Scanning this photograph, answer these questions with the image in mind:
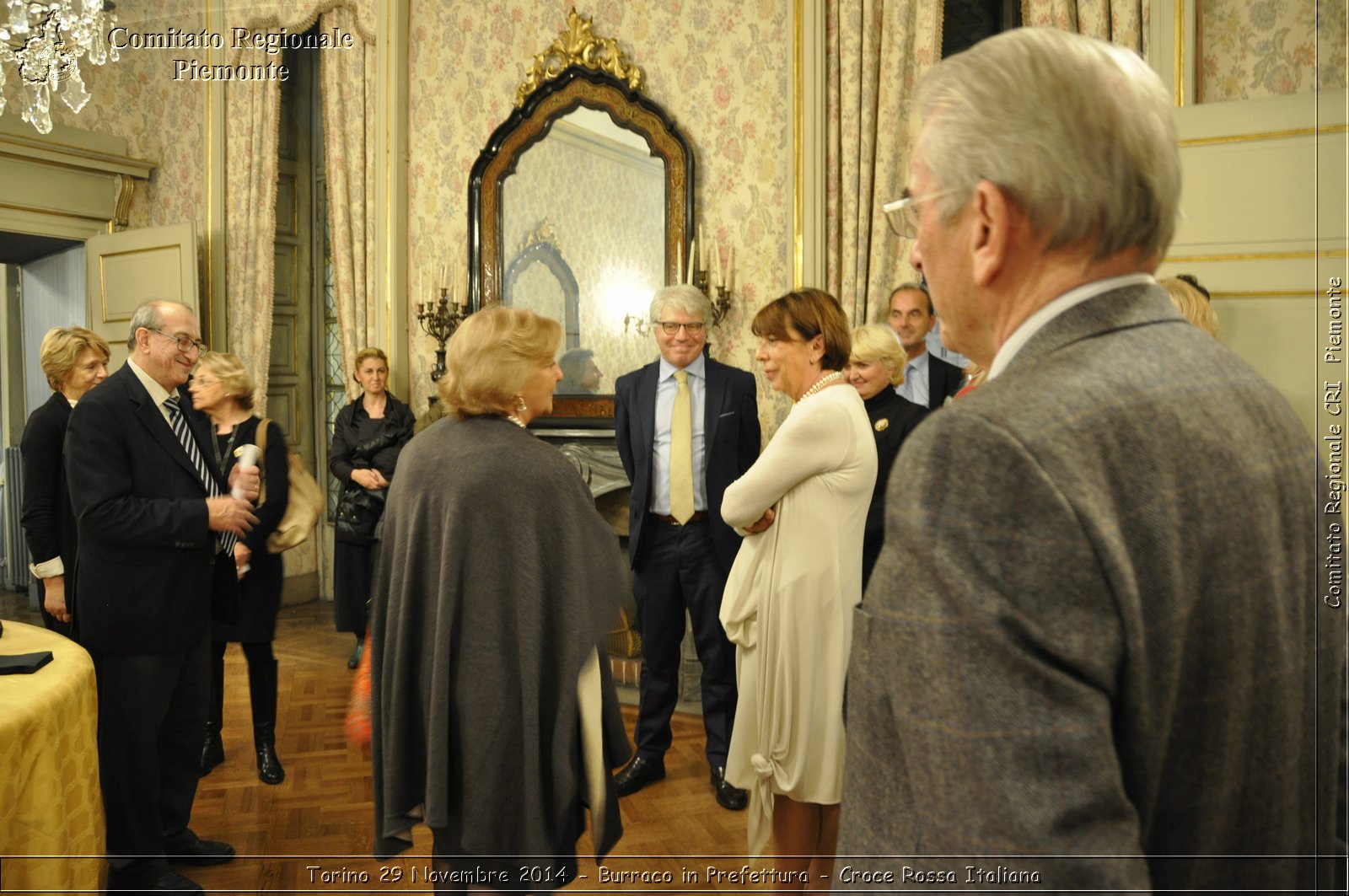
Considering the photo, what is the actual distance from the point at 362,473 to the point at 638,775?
8.39 ft

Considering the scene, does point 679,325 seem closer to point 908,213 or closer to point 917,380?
point 917,380

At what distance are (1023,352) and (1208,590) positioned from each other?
0.78 ft

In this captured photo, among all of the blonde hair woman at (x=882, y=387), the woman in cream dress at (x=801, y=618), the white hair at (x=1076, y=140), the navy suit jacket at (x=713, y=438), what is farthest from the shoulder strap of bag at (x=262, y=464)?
the white hair at (x=1076, y=140)

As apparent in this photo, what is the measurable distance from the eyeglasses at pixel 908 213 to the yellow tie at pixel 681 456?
2.47 meters

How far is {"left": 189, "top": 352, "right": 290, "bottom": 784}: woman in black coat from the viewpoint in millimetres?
3342

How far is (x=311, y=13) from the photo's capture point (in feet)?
20.3

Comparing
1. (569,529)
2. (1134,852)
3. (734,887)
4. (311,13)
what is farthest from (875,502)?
(311,13)

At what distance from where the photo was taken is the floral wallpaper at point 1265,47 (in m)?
3.33

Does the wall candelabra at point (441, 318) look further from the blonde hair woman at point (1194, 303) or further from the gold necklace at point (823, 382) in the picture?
Result: the blonde hair woman at point (1194, 303)

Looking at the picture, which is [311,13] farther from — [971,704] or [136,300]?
[971,704]

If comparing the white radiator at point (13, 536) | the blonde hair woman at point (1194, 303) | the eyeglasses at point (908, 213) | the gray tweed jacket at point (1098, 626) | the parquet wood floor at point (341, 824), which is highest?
the blonde hair woman at point (1194, 303)

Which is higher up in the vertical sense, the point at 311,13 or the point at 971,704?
the point at 311,13

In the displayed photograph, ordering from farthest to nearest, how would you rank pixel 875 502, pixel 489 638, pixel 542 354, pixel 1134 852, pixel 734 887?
pixel 875 502
pixel 734 887
pixel 542 354
pixel 489 638
pixel 1134 852

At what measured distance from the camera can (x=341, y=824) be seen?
315cm
